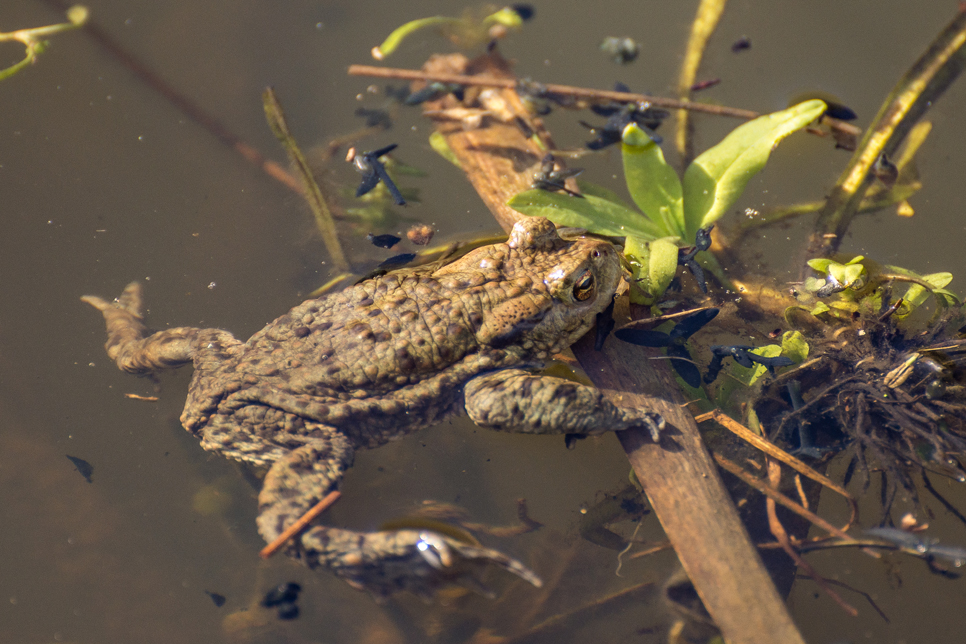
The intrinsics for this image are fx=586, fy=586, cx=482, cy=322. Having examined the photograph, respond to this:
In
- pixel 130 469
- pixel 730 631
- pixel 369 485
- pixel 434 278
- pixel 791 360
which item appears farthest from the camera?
pixel 130 469

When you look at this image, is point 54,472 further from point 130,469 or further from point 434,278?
point 434,278

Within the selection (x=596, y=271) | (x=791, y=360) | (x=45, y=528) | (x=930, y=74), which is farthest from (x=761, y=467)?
(x=45, y=528)

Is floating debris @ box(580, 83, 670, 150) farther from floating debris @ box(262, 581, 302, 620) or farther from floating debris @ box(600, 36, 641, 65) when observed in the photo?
floating debris @ box(262, 581, 302, 620)

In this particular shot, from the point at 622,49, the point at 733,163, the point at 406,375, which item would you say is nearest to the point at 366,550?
the point at 406,375

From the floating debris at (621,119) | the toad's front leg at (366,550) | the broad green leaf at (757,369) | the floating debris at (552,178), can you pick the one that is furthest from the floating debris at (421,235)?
the broad green leaf at (757,369)

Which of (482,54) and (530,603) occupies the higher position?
(482,54)

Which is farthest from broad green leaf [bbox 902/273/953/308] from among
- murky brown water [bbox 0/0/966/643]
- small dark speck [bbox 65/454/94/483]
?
small dark speck [bbox 65/454/94/483]

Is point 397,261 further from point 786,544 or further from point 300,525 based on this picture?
point 786,544
